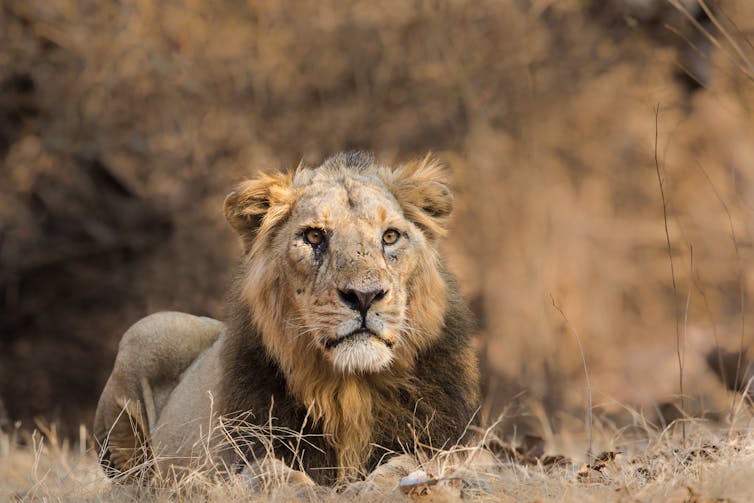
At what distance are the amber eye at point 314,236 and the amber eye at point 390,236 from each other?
244 millimetres

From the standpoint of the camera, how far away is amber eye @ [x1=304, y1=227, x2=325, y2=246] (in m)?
4.40

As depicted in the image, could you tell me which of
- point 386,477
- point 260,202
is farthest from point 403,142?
point 386,477

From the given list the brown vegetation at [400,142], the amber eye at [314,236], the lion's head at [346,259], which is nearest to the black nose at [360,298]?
the lion's head at [346,259]

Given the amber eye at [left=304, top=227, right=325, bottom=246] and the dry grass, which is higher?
the amber eye at [left=304, top=227, right=325, bottom=246]

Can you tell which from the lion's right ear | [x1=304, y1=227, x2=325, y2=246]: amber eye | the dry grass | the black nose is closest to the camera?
the dry grass

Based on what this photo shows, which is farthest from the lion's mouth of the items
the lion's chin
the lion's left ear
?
the lion's left ear

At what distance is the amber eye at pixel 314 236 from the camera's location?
14.4 ft

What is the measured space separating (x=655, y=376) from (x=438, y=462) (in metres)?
8.30

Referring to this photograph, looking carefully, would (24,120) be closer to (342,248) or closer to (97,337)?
(97,337)

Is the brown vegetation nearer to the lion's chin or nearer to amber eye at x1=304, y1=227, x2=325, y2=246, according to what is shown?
amber eye at x1=304, y1=227, x2=325, y2=246

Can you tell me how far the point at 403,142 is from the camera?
12.1 meters

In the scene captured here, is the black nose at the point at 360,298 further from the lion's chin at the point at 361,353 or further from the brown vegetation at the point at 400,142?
the brown vegetation at the point at 400,142

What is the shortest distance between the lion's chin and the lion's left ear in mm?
754

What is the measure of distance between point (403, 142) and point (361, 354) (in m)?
8.16
